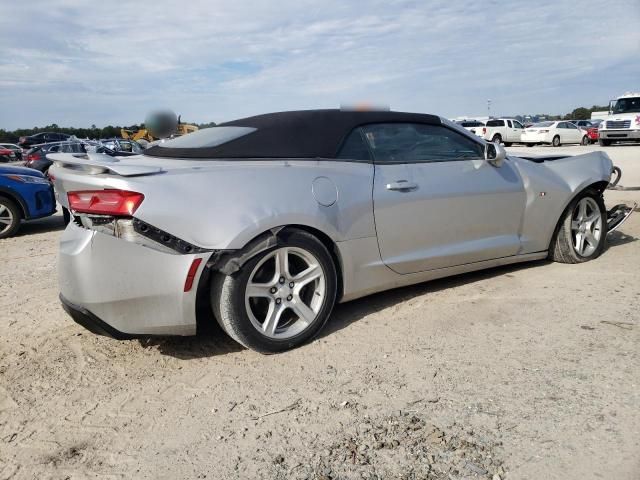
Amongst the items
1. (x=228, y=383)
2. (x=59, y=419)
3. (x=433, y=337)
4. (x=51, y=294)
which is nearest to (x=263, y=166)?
(x=228, y=383)

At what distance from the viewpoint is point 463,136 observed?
14.2ft

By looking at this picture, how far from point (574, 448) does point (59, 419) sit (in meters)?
2.34

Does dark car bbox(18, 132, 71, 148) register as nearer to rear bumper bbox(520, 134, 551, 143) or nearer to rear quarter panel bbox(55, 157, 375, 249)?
rear bumper bbox(520, 134, 551, 143)

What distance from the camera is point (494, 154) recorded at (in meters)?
4.31

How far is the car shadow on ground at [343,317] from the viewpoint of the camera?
11.2ft

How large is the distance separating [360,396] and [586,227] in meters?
3.30

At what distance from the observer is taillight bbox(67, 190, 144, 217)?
2.85m

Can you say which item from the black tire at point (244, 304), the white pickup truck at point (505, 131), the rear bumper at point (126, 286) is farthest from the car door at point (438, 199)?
the white pickup truck at point (505, 131)

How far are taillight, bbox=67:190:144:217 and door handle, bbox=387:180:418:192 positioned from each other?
165 centimetres

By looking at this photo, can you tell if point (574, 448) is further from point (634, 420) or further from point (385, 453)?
point (385, 453)

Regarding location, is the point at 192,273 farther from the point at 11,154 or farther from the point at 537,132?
the point at 11,154

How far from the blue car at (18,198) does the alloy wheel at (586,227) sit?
7.15 metres

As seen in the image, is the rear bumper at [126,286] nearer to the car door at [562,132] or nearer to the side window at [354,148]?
the side window at [354,148]

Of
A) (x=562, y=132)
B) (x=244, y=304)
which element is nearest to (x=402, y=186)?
(x=244, y=304)
